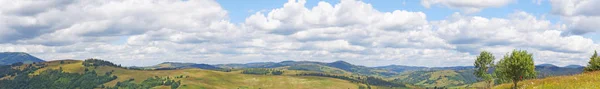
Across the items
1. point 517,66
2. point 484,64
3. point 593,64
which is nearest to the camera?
point 517,66

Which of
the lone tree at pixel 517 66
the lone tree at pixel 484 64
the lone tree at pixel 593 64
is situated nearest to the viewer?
the lone tree at pixel 517 66

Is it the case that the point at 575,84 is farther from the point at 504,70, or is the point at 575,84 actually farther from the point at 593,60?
the point at 593,60

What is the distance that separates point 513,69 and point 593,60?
691 inches

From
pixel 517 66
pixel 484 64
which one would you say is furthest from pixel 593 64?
pixel 484 64

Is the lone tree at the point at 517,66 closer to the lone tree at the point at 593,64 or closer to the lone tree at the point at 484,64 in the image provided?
the lone tree at the point at 593,64

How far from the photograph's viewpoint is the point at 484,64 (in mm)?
111938

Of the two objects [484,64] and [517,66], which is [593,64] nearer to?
[517,66]

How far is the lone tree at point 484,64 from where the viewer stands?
110m

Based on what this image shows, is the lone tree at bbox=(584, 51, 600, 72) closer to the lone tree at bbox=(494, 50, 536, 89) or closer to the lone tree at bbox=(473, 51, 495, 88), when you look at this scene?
the lone tree at bbox=(494, 50, 536, 89)

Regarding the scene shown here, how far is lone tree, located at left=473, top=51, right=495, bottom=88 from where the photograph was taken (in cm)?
11000

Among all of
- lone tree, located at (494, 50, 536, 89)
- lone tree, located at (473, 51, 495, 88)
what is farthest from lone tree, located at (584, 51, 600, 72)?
lone tree, located at (473, 51, 495, 88)

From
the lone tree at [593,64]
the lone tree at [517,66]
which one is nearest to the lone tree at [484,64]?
the lone tree at [593,64]

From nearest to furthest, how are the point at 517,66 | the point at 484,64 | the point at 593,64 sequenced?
the point at 517,66 → the point at 593,64 → the point at 484,64

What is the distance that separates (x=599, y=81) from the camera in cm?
4116
